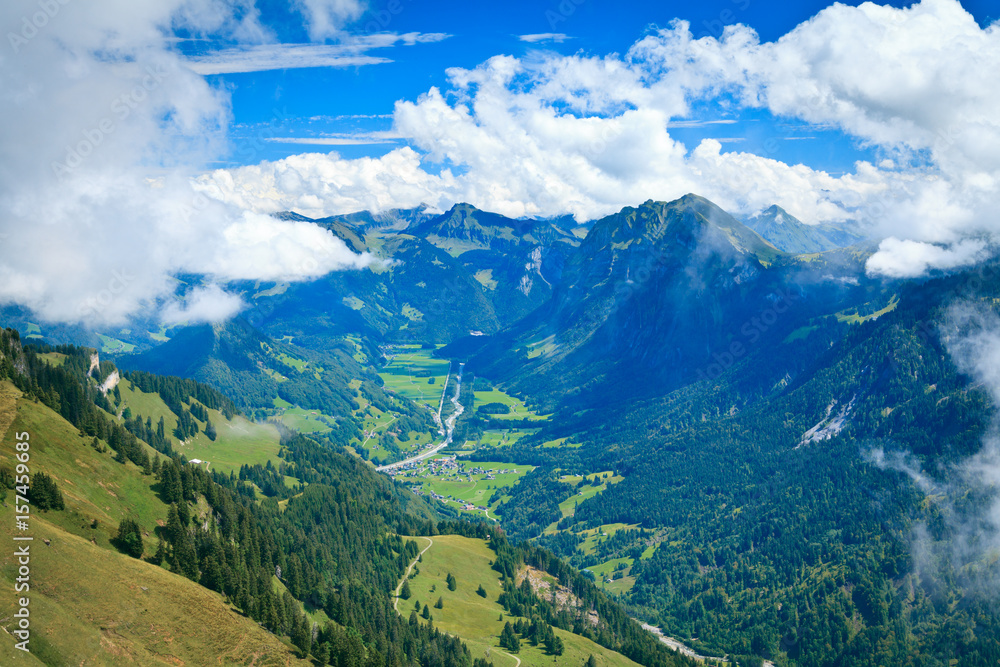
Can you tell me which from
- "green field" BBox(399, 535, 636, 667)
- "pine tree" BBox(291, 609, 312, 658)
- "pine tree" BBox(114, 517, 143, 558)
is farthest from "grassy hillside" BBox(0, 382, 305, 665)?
"green field" BBox(399, 535, 636, 667)

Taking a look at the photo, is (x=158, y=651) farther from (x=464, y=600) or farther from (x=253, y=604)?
(x=464, y=600)

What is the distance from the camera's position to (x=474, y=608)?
152 m

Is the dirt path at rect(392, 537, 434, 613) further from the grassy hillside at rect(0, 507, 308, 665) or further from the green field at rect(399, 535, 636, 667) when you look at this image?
the grassy hillside at rect(0, 507, 308, 665)

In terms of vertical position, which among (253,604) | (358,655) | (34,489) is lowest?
(358,655)

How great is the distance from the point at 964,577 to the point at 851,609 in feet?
119

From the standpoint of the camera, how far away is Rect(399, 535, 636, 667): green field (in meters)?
136

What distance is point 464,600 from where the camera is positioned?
154625 mm

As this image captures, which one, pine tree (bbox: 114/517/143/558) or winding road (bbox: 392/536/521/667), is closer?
pine tree (bbox: 114/517/143/558)

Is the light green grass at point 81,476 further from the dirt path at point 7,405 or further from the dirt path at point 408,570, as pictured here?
the dirt path at point 408,570

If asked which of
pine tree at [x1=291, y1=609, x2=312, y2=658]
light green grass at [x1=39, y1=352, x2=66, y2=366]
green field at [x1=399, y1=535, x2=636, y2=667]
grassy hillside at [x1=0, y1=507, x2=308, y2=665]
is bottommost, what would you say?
green field at [x1=399, y1=535, x2=636, y2=667]

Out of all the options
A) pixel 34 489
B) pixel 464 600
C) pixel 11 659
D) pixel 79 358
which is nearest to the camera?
pixel 11 659

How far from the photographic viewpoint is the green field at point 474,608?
13550 cm

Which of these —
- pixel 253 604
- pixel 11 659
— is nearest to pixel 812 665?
pixel 253 604

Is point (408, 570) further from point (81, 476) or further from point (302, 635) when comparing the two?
point (81, 476)
